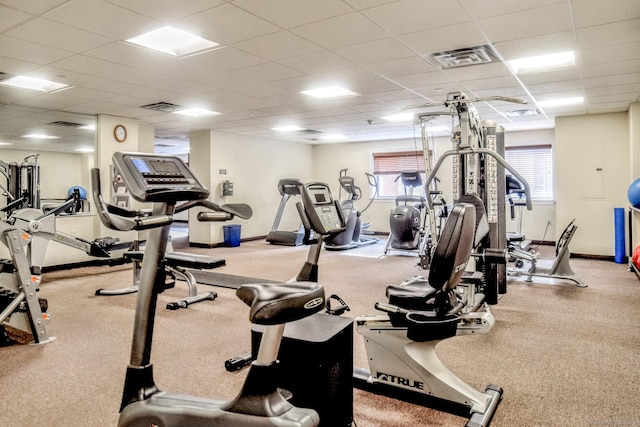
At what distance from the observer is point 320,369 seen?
5.67ft

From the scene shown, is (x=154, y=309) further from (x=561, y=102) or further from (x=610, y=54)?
(x=561, y=102)

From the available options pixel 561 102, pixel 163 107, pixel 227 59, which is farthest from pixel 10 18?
pixel 561 102

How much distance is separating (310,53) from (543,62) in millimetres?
2452

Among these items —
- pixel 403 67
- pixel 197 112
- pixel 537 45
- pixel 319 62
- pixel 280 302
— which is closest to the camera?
pixel 280 302

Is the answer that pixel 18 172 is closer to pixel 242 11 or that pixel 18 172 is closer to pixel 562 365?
pixel 242 11

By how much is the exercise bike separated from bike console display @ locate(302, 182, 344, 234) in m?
1.12

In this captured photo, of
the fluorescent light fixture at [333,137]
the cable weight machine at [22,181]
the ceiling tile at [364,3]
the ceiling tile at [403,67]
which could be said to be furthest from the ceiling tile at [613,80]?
the cable weight machine at [22,181]

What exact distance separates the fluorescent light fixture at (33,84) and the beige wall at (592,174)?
7612mm

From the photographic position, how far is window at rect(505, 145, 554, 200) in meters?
8.88

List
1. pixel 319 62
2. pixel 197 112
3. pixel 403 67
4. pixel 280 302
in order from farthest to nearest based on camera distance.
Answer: pixel 197 112
pixel 403 67
pixel 319 62
pixel 280 302

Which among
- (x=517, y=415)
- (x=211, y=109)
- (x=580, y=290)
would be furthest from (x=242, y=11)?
(x=580, y=290)

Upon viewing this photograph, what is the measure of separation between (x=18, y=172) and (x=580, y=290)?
7383mm

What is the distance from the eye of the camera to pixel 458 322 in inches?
87.0

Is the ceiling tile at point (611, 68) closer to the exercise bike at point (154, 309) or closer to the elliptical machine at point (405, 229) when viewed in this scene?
the elliptical machine at point (405, 229)
